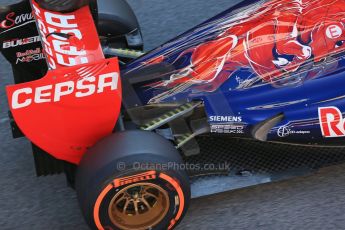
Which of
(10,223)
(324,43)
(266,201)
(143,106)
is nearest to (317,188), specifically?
(266,201)

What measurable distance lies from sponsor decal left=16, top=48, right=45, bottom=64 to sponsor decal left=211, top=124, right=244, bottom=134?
1.12 meters

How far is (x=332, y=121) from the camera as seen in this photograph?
3.13m

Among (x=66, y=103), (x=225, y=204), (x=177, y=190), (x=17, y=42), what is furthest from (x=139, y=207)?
(x=17, y=42)

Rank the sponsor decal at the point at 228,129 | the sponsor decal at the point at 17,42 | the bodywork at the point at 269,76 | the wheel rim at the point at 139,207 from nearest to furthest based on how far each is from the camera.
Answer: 1. the wheel rim at the point at 139,207
2. the bodywork at the point at 269,76
3. the sponsor decal at the point at 228,129
4. the sponsor decal at the point at 17,42

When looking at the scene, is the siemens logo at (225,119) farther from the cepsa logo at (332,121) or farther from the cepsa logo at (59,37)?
the cepsa logo at (59,37)

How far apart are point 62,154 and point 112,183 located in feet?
1.14

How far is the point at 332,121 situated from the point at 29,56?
5.90 ft

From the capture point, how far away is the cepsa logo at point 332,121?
3.11 metres

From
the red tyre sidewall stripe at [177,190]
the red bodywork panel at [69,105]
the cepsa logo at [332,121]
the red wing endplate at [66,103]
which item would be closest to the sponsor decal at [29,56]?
the red bodywork panel at [69,105]

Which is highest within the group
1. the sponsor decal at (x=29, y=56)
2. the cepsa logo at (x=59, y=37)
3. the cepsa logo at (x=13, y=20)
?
the cepsa logo at (x=59, y=37)

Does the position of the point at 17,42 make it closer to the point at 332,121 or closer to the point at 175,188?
the point at 175,188

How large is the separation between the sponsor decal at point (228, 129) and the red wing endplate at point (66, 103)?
68 cm

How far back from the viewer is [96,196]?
105 inches

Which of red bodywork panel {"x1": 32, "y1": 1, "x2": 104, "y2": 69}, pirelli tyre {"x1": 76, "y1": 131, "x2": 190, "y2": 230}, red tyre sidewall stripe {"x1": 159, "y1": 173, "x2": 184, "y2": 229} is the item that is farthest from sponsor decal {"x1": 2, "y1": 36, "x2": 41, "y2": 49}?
red tyre sidewall stripe {"x1": 159, "y1": 173, "x2": 184, "y2": 229}
